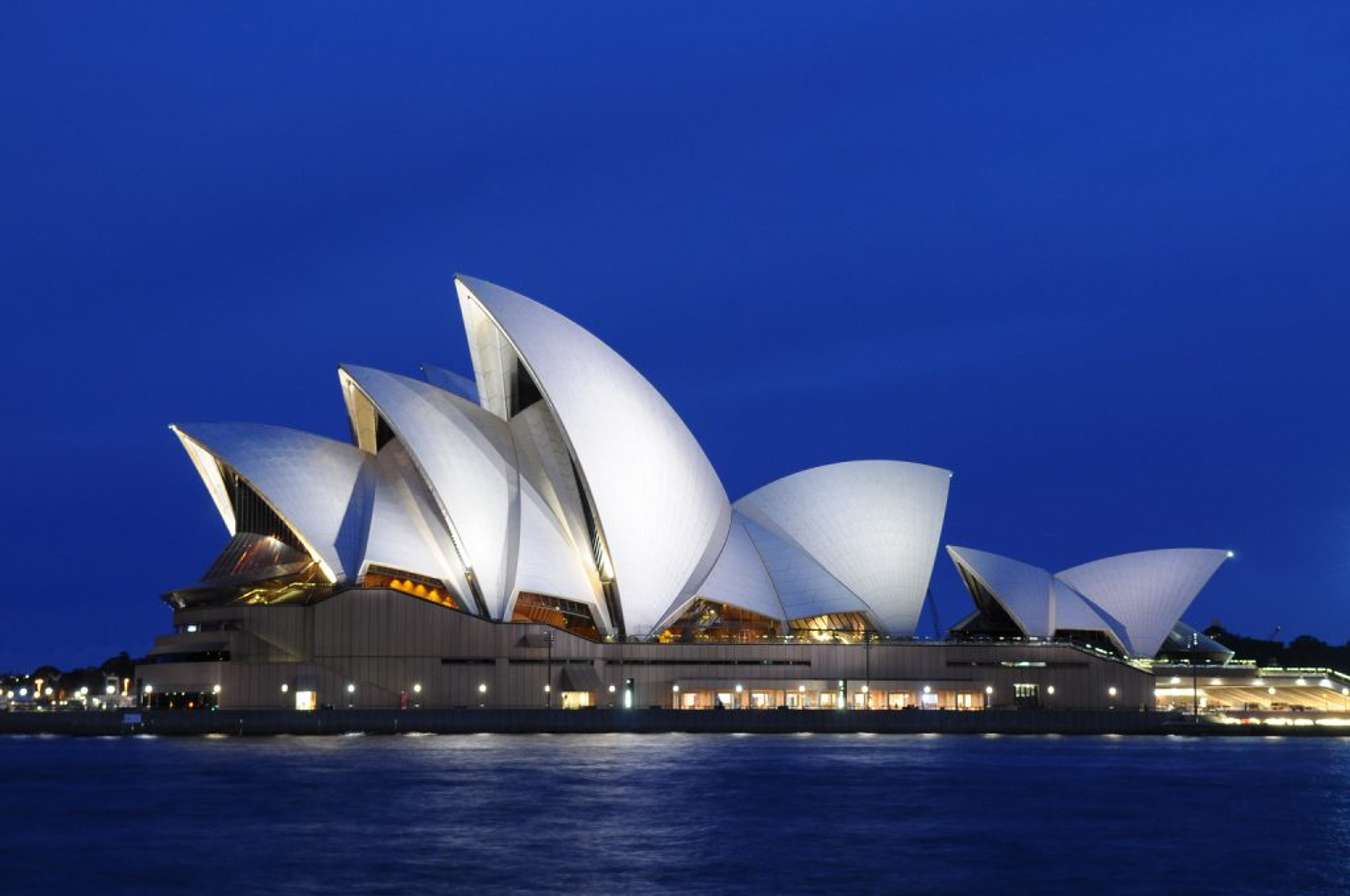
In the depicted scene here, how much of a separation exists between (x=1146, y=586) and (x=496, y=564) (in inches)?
1550

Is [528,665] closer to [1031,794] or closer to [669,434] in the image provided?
[669,434]

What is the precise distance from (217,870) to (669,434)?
49412 millimetres

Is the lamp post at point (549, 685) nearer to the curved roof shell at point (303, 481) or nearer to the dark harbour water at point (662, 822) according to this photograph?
the curved roof shell at point (303, 481)

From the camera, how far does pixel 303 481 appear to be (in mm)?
76125

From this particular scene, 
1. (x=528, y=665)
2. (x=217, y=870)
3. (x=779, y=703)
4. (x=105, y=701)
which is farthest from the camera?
(x=105, y=701)

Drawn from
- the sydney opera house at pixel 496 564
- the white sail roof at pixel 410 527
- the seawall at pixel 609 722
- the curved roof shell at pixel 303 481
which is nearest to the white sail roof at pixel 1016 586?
the sydney opera house at pixel 496 564

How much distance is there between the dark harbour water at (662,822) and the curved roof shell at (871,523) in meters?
26.5

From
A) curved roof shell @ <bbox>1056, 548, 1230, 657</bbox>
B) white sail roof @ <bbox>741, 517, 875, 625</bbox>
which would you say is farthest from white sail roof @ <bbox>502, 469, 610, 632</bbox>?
curved roof shell @ <bbox>1056, 548, 1230, 657</bbox>

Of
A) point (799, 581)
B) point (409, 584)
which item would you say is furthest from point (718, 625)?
point (409, 584)

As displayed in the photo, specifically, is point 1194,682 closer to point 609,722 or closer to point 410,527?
point 609,722

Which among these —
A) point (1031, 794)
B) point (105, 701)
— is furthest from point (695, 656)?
point (105, 701)

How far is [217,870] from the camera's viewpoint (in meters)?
32.4

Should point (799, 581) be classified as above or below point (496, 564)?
below

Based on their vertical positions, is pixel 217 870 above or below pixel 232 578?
below
